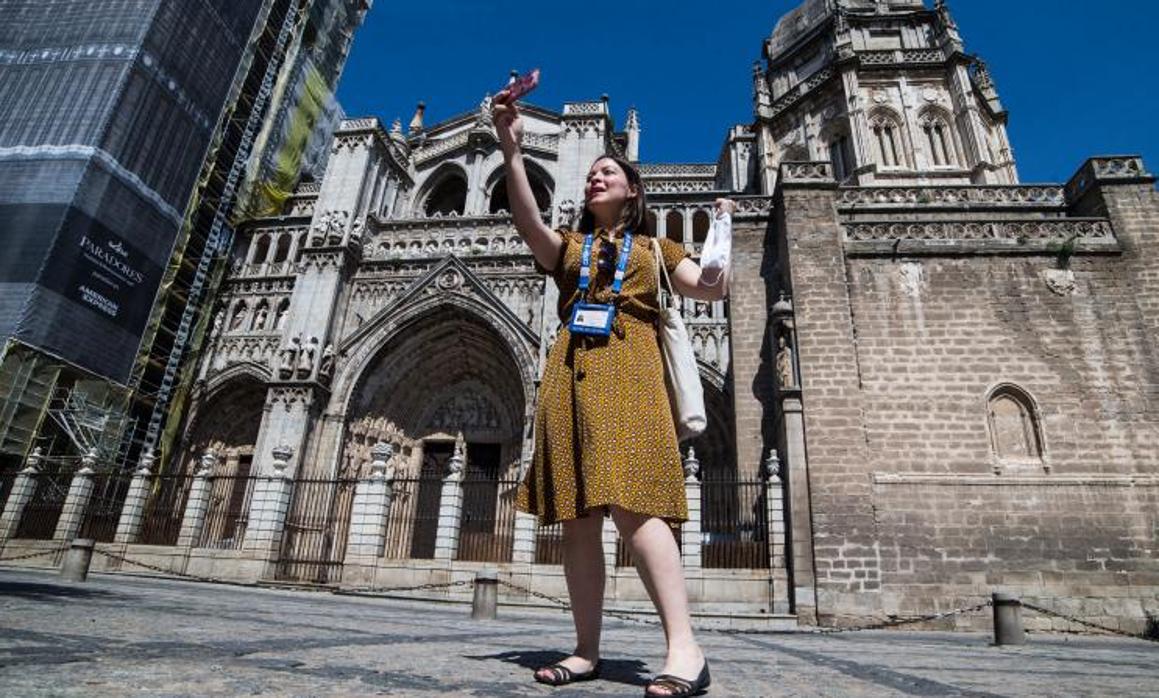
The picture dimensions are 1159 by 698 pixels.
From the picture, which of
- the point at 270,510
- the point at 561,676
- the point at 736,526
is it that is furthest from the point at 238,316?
the point at 561,676

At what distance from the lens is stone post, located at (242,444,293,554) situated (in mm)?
11836

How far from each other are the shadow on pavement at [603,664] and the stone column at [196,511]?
11.8m

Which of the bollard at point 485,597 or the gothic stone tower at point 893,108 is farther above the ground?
the gothic stone tower at point 893,108

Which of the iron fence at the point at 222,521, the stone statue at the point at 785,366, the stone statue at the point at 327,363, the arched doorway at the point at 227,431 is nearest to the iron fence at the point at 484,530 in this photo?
the iron fence at the point at 222,521

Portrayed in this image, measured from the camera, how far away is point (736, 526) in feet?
33.0

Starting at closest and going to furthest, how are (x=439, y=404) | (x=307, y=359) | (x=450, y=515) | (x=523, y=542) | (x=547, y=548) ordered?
(x=523, y=542) → (x=547, y=548) → (x=450, y=515) → (x=307, y=359) → (x=439, y=404)

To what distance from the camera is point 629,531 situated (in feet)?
6.28

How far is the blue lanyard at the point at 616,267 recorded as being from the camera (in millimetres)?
2182

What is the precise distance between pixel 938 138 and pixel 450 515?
18.2 meters

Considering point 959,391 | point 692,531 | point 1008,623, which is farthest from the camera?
point 692,531

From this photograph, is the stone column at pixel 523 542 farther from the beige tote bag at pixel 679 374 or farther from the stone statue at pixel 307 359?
the beige tote bag at pixel 679 374

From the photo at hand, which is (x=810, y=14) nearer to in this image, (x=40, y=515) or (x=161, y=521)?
(x=161, y=521)

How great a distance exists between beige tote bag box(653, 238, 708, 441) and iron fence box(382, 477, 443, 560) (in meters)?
9.64

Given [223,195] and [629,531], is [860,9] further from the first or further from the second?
[629,531]
